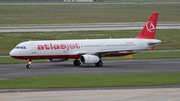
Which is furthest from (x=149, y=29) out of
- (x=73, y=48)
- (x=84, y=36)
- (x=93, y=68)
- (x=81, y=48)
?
(x=84, y=36)

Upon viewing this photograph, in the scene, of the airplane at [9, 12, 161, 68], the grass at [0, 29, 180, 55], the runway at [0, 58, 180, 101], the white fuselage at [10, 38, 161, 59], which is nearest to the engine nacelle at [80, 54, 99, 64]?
the airplane at [9, 12, 161, 68]

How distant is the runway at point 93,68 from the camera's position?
2106 inches

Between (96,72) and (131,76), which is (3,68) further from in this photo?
(131,76)

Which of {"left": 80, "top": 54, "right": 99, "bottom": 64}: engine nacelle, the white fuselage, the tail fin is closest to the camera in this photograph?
the white fuselage

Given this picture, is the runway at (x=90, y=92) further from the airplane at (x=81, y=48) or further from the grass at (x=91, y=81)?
the airplane at (x=81, y=48)

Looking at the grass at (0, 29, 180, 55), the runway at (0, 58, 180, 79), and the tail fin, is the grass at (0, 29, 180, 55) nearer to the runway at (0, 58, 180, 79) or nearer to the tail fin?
the tail fin

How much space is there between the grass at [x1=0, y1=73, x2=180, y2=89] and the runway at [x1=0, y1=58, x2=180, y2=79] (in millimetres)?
3501

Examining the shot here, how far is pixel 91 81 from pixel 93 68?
1330cm

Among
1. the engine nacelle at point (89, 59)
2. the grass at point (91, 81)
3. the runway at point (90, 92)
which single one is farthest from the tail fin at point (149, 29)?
the grass at point (91, 81)

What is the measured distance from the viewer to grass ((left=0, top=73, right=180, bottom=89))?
4278 centimetres

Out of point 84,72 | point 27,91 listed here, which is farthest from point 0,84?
point 84,72

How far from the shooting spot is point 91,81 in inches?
1785

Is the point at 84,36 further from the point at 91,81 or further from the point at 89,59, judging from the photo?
the point at 91,81

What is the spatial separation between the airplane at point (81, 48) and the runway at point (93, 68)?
1.06 m
